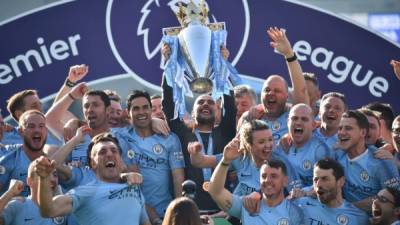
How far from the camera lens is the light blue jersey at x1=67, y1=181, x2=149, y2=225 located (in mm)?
8164

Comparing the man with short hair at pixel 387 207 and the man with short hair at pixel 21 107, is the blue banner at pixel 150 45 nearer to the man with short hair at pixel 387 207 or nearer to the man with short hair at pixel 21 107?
the man with short hair at pixel 21 107

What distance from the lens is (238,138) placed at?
29.6 feet

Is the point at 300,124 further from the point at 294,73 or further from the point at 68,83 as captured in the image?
the point at 68,83

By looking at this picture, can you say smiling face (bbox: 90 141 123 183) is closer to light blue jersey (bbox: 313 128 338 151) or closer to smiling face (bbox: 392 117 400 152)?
light blue jersey (bbox: 313 128 338 151)

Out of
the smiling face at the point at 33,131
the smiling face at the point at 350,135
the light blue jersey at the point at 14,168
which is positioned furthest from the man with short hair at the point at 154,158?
the smiling face at the point at 350,135

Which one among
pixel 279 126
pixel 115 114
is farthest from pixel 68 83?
pixel 279 126

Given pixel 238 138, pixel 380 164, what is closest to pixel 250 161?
pixel 238 138

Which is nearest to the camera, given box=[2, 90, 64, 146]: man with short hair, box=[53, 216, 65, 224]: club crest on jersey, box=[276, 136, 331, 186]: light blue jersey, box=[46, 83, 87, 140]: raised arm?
box=[53, 216, 65, 224]: club crest on jersey

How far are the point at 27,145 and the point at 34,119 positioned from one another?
0.22 meters

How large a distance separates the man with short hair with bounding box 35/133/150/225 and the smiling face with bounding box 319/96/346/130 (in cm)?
180

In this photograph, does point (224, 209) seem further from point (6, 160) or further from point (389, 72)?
point (389, 72)

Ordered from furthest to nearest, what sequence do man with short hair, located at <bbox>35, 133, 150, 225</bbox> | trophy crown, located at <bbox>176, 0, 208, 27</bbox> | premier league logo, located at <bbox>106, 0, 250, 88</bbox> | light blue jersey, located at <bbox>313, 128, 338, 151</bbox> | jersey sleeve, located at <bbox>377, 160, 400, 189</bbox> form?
premier league logo, located at <bbox>106, 0, 250, 88</bbox>
trophy crown, located at <bbox>176, 0, 208, 27</bbox>
light blue jersey, located at <bbox>313, 128, 338, 151</bbox>
jersey sleeve, located at <bbox>377, 160, 400, 189</bbox>
man with short hair, located at <bbox>35, 133, 150, 225</bbox>

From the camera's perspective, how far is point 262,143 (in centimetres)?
874

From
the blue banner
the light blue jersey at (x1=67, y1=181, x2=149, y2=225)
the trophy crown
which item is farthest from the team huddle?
the blue banner
